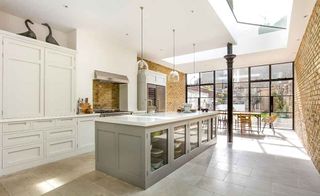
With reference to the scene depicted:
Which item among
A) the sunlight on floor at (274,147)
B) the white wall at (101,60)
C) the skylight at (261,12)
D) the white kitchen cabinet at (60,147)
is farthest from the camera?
the skylight at (261,12)

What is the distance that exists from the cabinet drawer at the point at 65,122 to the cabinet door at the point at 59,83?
17cm

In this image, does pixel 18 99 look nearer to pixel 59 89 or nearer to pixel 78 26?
pixel 59 89

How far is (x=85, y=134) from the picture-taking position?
4.12 m

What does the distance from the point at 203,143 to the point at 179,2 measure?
123 inches

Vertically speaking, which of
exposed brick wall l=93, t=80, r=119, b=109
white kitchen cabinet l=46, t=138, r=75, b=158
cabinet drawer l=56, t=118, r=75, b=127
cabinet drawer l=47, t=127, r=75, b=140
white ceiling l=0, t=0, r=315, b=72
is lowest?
white kitchen cabinet l=46, t=138, r=75, b=158

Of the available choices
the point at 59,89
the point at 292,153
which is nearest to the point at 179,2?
the point at 59,89

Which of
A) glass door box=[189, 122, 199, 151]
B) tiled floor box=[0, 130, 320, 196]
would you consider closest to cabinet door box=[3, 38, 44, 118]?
tiled floor box=[0, 130, 320, 196]

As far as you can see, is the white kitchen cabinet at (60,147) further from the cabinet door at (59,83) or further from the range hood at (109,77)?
the range hood at (109,77)

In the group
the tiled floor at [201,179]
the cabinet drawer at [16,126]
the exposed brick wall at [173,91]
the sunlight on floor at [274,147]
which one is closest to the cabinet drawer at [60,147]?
the tiled floor at [201,179]

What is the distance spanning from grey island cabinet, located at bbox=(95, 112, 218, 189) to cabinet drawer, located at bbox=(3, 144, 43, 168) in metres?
1.25

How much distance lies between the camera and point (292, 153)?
4133mm

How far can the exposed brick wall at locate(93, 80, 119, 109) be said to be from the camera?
4951 mm

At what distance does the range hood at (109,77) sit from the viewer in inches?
181

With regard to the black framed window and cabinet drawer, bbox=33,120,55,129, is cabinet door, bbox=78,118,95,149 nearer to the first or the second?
cabinet drawer, bbox=33,120,55,129
